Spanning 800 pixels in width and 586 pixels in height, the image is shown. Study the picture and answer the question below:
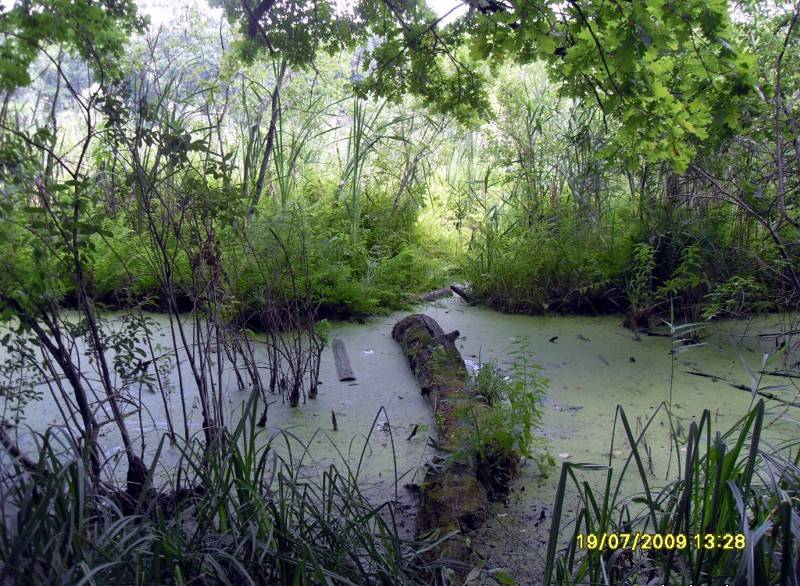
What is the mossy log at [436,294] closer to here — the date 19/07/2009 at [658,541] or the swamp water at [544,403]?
the swamp water at [544,403]

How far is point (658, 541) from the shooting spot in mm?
1809

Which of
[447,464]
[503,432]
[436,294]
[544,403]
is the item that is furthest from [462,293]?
[447,464]

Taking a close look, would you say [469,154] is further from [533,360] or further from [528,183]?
[533,360]

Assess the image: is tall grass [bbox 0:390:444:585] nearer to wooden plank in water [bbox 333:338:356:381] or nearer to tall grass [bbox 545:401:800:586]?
tall grass [bbox 545:401:800:586]

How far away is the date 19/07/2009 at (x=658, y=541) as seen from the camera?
64.2 inches

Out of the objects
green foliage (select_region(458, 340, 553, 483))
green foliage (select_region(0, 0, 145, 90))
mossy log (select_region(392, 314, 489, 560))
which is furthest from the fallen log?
green foliage (select_region(0, 0, 145, 90))

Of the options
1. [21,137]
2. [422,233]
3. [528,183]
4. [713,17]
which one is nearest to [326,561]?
[21,137]

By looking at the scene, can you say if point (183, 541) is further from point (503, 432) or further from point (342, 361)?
point (342, 361)

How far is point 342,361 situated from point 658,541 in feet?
7.49

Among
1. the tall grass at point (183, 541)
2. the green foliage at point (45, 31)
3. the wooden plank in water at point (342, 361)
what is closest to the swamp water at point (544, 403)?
the wooden plank in water at point (342, 361)

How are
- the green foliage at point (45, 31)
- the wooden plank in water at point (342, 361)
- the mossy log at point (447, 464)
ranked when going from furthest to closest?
1. the wooden plank in water at point (342, 361)
2. the mossy log at point (447, 464)
3. the green foliage at point (45, 31)

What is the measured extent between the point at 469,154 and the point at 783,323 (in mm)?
3519

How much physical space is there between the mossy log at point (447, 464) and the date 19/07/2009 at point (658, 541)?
1.36ft

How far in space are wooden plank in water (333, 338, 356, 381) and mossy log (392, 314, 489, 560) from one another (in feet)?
1.08
